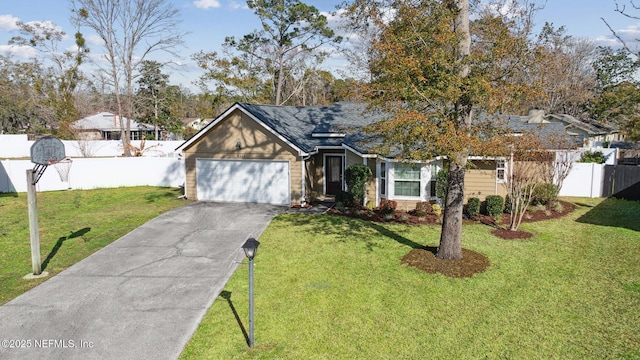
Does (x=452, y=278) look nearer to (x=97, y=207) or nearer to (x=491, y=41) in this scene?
(x=491, y=41)

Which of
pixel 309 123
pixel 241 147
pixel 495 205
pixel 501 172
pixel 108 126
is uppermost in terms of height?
pixel 108 126

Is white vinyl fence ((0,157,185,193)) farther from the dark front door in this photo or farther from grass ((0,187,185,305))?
the dark front door

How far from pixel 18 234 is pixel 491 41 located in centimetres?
1573

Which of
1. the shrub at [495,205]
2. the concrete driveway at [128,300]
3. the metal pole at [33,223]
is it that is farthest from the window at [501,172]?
the metal pole at [33,223]

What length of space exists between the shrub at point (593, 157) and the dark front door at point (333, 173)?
1696 cm

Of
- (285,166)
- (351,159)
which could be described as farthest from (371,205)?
(285,166)

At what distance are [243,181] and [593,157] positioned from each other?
76.9ft

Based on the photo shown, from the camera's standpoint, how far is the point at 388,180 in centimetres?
1634

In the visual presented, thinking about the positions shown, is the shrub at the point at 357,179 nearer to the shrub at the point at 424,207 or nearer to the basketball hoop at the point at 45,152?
the shrub at the point at 424,207

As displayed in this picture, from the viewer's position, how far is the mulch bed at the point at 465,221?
9.93m

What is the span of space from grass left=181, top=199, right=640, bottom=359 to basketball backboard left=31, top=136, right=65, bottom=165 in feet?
19.4

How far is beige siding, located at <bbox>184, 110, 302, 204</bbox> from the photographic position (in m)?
17.2

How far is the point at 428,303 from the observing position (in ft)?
26.9

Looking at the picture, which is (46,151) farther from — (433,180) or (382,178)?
(433,180)
